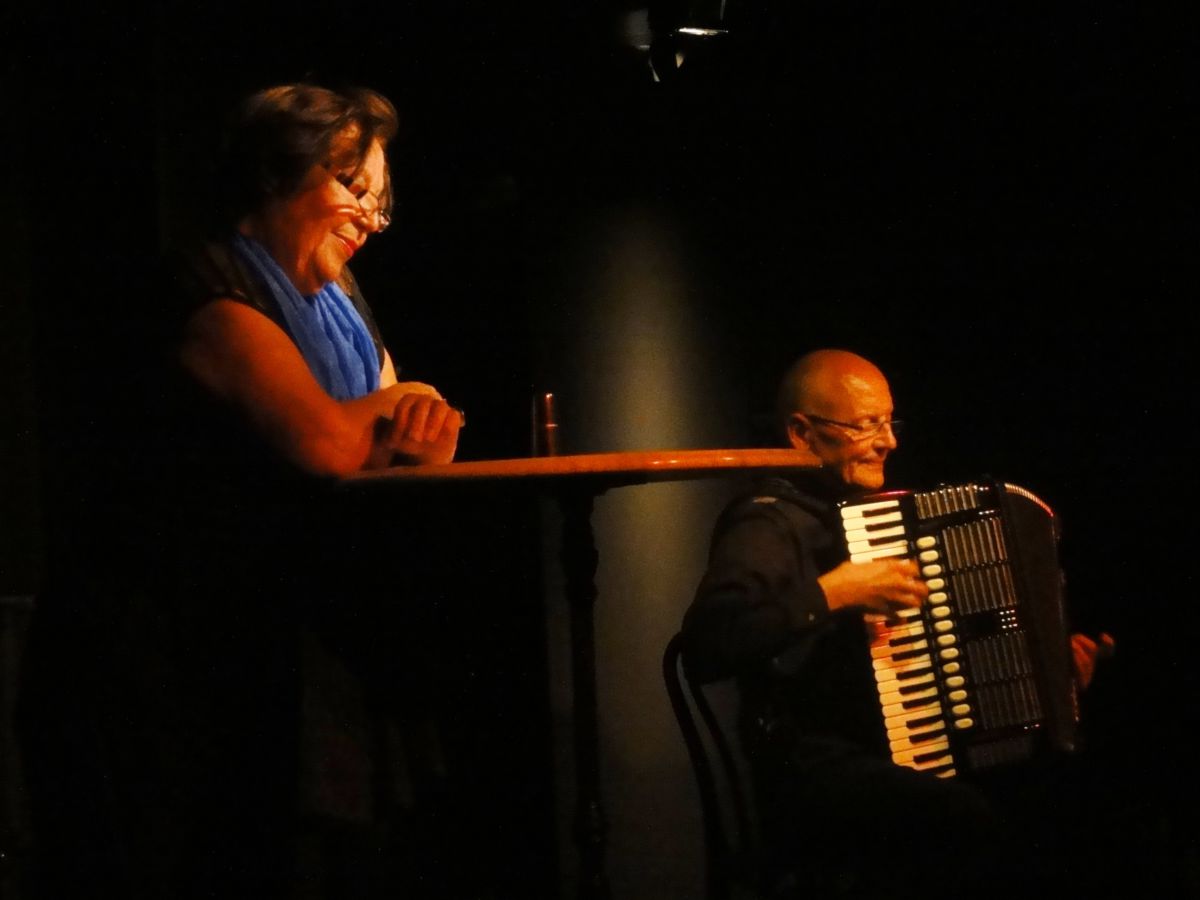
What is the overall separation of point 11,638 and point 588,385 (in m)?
1.32

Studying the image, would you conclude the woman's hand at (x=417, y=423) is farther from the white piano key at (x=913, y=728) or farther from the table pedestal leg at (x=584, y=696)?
the white piano key at (x=913, y=728)

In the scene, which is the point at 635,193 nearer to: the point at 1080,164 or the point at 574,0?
the point at 574,0

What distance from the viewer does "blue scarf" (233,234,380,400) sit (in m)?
2.31

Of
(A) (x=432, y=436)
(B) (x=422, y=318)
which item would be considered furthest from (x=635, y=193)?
(A) (x=432, y=436)

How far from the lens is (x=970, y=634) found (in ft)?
8.24

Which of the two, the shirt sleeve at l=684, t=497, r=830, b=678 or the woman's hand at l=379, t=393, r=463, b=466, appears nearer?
the woman's hand at l=379, t=393, r=463, b=466

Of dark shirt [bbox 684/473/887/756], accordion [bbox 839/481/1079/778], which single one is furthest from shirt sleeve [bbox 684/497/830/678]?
accordion [bbox 839/481/1079/778]

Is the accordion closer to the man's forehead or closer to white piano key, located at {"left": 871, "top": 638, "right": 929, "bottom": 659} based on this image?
white piano key, located at {"left": 871, "top": 638, "right": 929, "bottom": 659}

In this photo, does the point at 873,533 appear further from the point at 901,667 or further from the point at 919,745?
the point at 919,745

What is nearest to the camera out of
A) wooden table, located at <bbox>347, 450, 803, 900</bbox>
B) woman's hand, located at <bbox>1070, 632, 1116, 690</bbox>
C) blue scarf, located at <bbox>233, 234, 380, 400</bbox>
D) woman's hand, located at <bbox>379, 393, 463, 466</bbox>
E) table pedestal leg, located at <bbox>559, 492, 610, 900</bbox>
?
wooden table, located at <bbox>347, 450, 803, 900</bbox>

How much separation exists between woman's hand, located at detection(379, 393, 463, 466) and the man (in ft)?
1.84

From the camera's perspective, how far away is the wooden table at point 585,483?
1.85 meters

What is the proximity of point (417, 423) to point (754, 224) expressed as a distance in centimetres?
154

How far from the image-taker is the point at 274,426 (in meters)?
2.05
